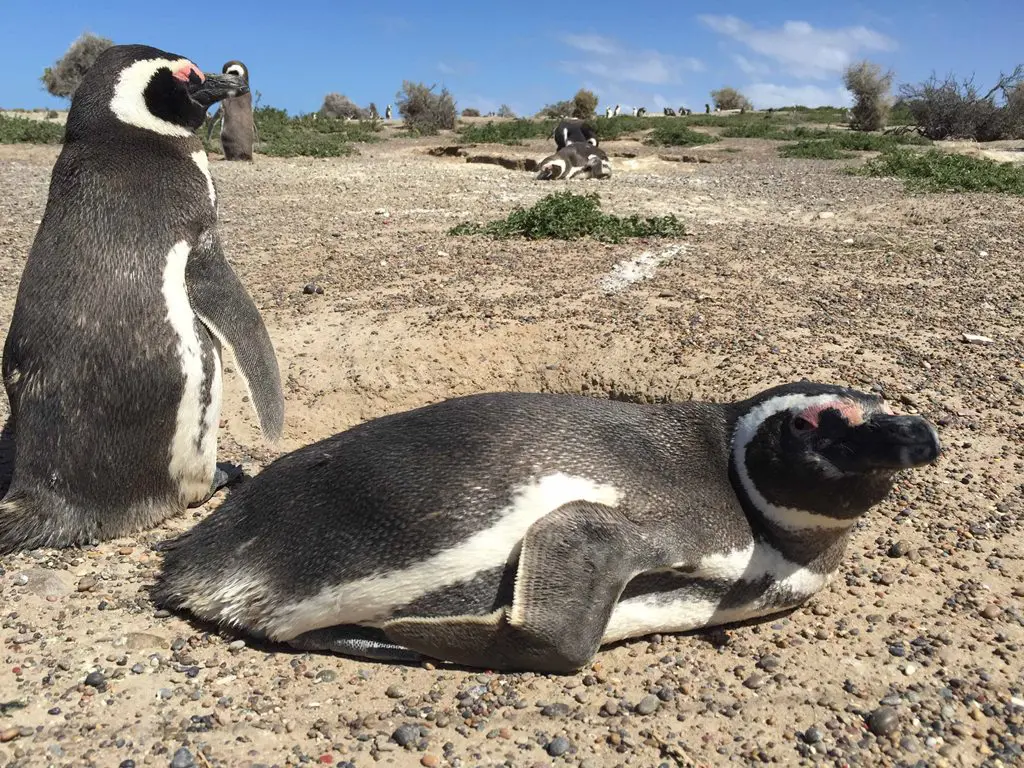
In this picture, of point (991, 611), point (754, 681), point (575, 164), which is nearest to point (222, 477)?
point (754, 681)

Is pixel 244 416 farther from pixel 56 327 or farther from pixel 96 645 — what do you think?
pixel 96 645

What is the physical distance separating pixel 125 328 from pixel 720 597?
2401mm

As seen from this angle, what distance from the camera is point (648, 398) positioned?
15.9ft

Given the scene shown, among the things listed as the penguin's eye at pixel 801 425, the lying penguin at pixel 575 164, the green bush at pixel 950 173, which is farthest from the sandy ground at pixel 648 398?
the lying penguin at pixel 575 164

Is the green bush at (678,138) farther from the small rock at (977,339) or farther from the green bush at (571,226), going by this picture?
the small rock at (977,339)

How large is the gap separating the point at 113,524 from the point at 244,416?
58.9 inches

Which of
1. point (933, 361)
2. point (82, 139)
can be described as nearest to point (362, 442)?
point (82, 139)

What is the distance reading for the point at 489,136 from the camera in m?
23.9

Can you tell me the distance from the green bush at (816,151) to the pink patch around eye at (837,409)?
665 inches

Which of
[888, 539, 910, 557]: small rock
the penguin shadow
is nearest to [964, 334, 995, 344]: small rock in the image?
[888, 539, 910, 557]: small rock

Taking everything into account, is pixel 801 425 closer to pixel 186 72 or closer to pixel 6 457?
pixel 186 72

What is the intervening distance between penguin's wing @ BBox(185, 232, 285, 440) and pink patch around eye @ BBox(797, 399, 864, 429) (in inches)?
87.1

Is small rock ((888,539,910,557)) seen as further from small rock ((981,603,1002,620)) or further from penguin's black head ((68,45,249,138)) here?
penguin's black head ((68,45,249,138))

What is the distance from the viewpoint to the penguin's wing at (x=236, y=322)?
146 inches
